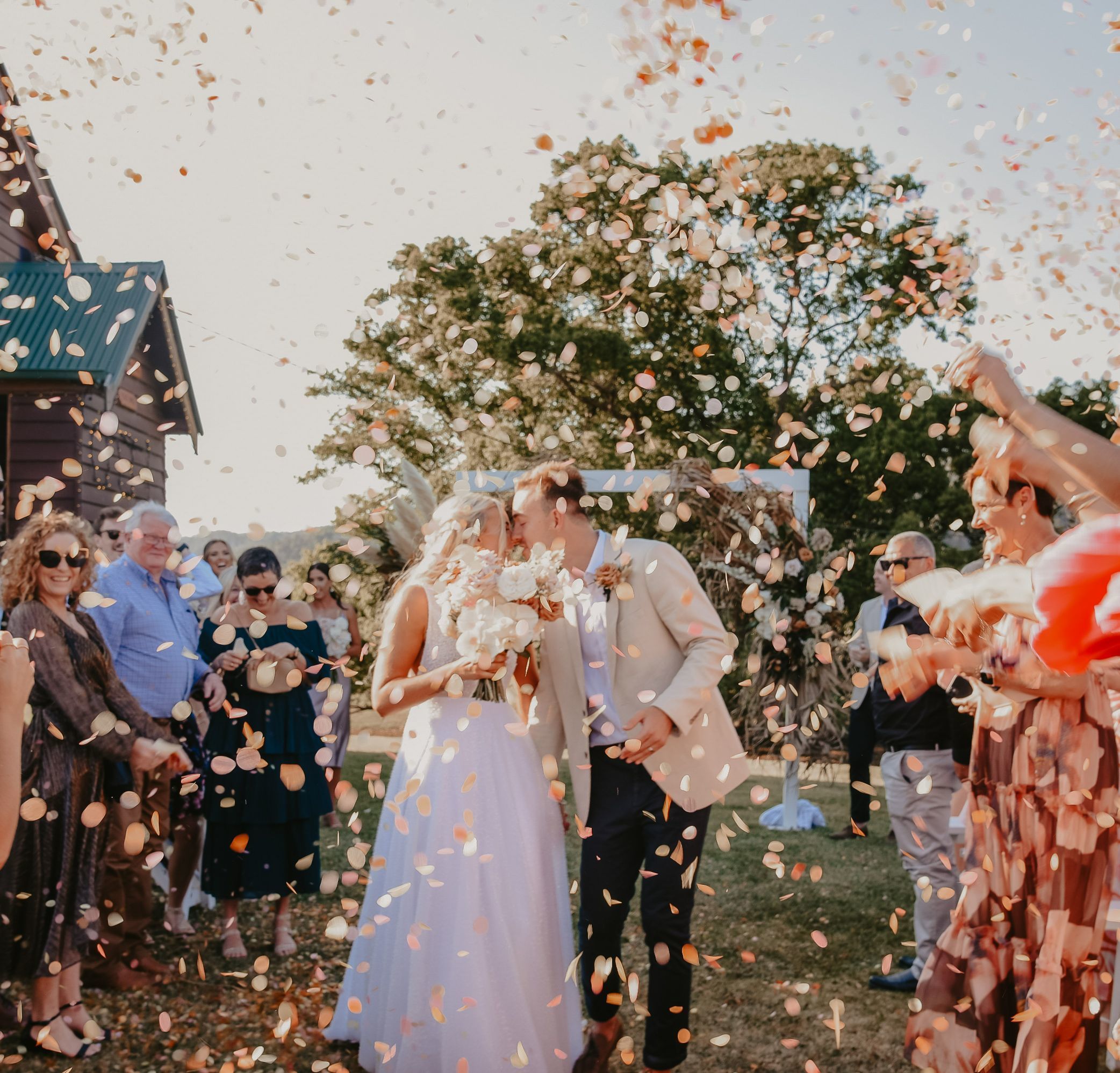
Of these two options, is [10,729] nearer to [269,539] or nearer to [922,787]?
[269,539]

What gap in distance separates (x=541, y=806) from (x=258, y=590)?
2038 mm

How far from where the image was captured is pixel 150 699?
15.3 ft

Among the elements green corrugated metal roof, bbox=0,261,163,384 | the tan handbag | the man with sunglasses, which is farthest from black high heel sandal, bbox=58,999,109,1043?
green corrugated metal roof, bbox=0,261,163,384

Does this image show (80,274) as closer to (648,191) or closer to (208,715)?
(208,715)

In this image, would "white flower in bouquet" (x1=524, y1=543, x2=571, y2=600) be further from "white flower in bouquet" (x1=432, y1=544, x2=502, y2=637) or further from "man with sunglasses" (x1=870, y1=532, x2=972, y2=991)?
"man with sunglasses" (x1=870, y1=532, x2=972, y2=991)

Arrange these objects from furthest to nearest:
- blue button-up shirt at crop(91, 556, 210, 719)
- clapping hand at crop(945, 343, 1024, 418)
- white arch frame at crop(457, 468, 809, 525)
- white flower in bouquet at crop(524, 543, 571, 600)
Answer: white arch frame at crop(457, 468, 809, 525) → blue button-up shirt at crop(91, 556, 210, 719) → white flower in bouquet at crop(524, 543, 571, 600) → clapping hand at crop(945, 343, 1024, 418)

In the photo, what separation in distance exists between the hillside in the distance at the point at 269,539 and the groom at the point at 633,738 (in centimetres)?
83

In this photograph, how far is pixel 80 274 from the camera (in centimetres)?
1023

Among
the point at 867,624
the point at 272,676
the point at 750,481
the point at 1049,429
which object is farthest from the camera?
the point at 750,481

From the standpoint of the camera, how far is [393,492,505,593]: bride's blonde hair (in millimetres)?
3621

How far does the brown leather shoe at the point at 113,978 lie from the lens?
424 cm

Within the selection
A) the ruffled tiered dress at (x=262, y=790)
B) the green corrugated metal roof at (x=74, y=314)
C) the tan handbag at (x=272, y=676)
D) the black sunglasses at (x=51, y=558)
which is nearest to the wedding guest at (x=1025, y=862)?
the ruffled tiered dress at (x=262, y=790)

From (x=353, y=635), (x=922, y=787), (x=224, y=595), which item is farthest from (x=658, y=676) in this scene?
(x=353, y=635)

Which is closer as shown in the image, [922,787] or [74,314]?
[922,787]
